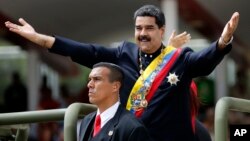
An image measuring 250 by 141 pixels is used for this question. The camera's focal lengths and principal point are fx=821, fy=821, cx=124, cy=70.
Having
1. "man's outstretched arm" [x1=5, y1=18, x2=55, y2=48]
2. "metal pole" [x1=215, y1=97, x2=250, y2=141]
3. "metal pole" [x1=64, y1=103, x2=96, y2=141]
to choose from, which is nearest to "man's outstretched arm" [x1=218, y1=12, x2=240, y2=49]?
"metal pole" [x1=215, y1=97, x2=250, y2=141]

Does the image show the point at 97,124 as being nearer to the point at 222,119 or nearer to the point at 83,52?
the point at 83,52

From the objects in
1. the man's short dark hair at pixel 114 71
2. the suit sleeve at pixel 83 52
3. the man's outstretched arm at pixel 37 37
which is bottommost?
the man's short dark hair at pixel 114 71

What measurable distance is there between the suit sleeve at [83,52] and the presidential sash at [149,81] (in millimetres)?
255

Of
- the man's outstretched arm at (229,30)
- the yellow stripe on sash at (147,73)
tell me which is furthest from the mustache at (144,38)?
the man's outstretched arm at (229,30)

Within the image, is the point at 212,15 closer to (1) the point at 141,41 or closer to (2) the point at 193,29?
(2) the point at 193,29

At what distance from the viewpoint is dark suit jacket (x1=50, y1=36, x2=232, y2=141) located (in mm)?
4438

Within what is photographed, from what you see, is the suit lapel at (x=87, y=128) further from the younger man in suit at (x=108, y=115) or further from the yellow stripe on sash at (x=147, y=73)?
the yellow stripe on sash at (x=147, y=73)

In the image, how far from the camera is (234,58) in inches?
615

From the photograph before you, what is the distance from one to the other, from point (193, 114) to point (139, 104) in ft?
1.07

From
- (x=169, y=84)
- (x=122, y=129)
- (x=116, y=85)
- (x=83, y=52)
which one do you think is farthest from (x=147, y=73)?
(x=122, y=129)

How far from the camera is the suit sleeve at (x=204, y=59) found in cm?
434

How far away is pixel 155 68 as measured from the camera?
461 centimetres

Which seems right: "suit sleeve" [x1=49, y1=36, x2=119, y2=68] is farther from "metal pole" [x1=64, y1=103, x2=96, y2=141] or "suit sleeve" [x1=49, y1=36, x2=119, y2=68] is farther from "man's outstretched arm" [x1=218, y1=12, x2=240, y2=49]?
"man's outstretched arm" [x1=218, y1=12, x2=240, y2=49]

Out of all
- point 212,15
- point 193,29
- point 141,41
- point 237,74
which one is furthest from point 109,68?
point 237,74
